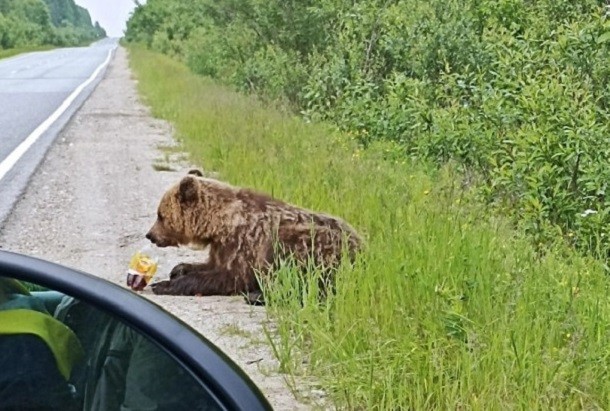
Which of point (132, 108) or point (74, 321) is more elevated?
point (74, 321)

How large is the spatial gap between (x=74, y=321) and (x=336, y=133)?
992 centimetres

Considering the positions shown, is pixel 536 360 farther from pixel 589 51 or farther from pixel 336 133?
pixel 336 133

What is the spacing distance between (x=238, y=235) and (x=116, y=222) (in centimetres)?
265

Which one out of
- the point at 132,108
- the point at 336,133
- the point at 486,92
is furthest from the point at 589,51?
the point at 132,108

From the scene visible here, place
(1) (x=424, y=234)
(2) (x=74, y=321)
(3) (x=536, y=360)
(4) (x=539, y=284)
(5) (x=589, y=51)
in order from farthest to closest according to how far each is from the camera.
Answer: (5) (x=589, y=51)
(1) (x=424, y=234)
(4) (x=539, y=284)
(3) (x=536, y=360)
(2) (x=74, y=321)

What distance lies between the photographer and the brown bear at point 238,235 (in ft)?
17.5

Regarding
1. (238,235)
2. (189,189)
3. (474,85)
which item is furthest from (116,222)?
(474,85)

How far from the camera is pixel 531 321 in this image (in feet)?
13.4

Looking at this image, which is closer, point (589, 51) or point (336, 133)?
point (589, 51)

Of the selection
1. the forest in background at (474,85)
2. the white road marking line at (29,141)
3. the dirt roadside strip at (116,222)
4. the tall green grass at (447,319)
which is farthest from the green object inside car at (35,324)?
the white road marking line at (29,141)

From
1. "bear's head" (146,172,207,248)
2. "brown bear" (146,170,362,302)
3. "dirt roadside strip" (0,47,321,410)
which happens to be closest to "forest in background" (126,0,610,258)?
"brown bear" (146,170,362,302)

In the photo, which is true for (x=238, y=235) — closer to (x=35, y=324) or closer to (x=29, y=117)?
(x=35, y=324)

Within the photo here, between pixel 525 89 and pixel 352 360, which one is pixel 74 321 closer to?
pixel 352 360

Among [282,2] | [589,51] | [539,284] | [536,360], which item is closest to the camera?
[536,360]
